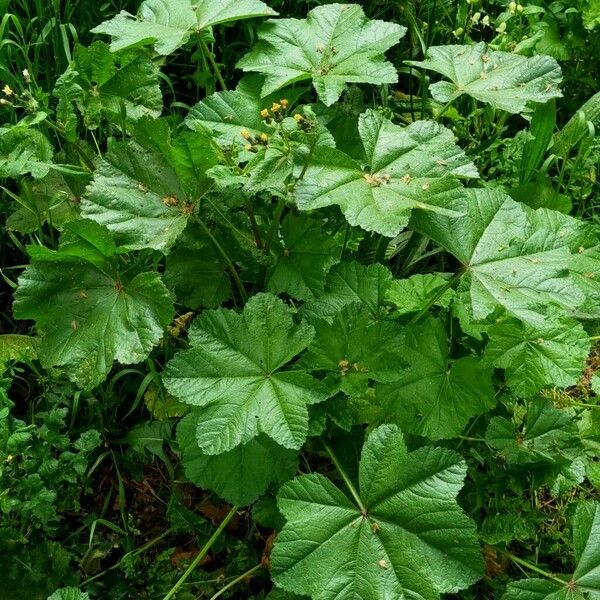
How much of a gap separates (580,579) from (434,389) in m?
0.56

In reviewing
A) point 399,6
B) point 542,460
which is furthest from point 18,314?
point 399,6

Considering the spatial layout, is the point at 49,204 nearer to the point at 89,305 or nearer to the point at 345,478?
the point at 89,305

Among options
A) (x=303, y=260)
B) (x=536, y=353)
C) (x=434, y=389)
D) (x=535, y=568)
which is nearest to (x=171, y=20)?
(x=303, y=260)

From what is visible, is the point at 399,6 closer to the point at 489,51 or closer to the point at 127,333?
the point at 489,51

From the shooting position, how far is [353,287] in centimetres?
219

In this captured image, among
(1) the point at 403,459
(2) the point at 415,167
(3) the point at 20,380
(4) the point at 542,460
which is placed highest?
(2) the point at 415,167

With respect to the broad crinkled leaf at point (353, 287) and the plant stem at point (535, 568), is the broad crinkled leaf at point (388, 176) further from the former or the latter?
the plant stem at point (535, 568)

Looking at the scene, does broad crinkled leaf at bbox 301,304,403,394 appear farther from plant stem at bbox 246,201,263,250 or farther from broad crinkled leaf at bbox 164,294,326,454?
plant stem at bbox 246,201,263,250

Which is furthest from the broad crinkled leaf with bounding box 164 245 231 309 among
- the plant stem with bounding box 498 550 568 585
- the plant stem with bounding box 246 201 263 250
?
the plant stem with bounding box 498 550 568 585

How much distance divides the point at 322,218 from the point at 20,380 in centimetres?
117

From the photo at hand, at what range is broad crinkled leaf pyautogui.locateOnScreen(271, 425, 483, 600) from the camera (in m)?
1.72

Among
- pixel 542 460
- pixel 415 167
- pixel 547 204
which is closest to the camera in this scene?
pixel 415 167

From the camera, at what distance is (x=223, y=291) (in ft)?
7.28

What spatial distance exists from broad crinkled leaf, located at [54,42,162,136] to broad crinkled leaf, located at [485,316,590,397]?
3.88 feet
